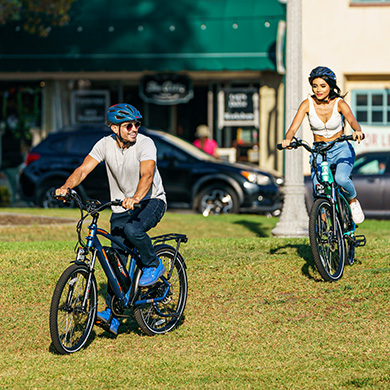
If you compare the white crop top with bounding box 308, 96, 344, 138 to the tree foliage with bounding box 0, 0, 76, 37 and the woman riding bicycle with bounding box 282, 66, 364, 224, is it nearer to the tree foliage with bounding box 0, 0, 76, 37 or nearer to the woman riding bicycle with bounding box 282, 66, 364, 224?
the woman riding bicycle with bounding box 282, 66, 364, 224

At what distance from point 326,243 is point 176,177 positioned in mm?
9004

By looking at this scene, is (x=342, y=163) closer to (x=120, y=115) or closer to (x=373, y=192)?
(x=120, y=115)

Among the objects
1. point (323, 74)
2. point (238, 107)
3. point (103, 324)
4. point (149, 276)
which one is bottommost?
point (103, 324)

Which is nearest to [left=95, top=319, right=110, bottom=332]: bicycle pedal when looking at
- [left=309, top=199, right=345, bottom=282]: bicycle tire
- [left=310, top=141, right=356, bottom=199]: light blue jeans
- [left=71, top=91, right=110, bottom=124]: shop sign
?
[left=309, top=199, right=345, bottom=282]: bicycle tire

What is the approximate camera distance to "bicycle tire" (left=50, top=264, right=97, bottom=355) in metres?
6.08

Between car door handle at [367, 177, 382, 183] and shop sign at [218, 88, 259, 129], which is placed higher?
shop sign at [218, 88, 259, 129]

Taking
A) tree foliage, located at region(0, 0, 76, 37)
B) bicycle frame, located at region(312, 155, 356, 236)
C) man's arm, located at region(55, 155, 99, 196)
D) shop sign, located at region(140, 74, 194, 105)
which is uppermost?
tree foliage, located at region(0, 0, 76, 37)

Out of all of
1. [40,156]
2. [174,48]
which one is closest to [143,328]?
[40,156]

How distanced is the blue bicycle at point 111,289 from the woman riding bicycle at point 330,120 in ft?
6.25

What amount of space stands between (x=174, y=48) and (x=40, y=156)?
16.6 ft

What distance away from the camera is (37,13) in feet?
68.4

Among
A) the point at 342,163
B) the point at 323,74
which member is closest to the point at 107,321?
the point at 342,163

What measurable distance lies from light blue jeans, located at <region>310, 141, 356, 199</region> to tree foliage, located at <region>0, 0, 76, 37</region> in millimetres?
11635

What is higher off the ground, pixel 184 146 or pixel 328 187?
pixel 184 146
